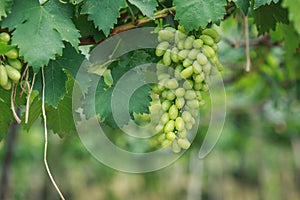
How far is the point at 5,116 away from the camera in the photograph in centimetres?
109

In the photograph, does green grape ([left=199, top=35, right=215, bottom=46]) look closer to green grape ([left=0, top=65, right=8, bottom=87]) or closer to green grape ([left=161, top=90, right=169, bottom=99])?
green grape ([left=161, top=90, right=169, bottom=99])

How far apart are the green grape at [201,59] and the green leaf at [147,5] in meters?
0.11

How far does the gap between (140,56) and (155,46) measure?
0.04m

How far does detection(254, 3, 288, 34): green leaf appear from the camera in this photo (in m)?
1.17

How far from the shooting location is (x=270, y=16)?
119 centimetres

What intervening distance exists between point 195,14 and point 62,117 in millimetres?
365

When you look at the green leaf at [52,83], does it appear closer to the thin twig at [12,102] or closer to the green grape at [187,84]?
the thin twig at [12,102]

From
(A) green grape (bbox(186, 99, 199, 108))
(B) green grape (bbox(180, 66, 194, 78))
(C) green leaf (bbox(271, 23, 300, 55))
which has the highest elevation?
(B) green grape (bbox(180, 66, 194, 78))

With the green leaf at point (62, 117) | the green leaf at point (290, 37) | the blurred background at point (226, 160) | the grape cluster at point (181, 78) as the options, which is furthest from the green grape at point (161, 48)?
the blurred background at point (226, 160)

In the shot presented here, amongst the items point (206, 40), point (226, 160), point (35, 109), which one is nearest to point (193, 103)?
point (206, 40)

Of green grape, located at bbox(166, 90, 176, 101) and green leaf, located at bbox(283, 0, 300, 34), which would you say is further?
green leaf, located at bbox(283, 0, 300, 34)

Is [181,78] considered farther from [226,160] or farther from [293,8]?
[226,160]

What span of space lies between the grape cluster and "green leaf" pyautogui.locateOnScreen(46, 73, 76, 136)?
0.20 m

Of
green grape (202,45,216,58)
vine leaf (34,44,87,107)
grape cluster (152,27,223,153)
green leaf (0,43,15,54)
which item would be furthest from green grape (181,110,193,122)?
green leaf (0,43,15,54)
